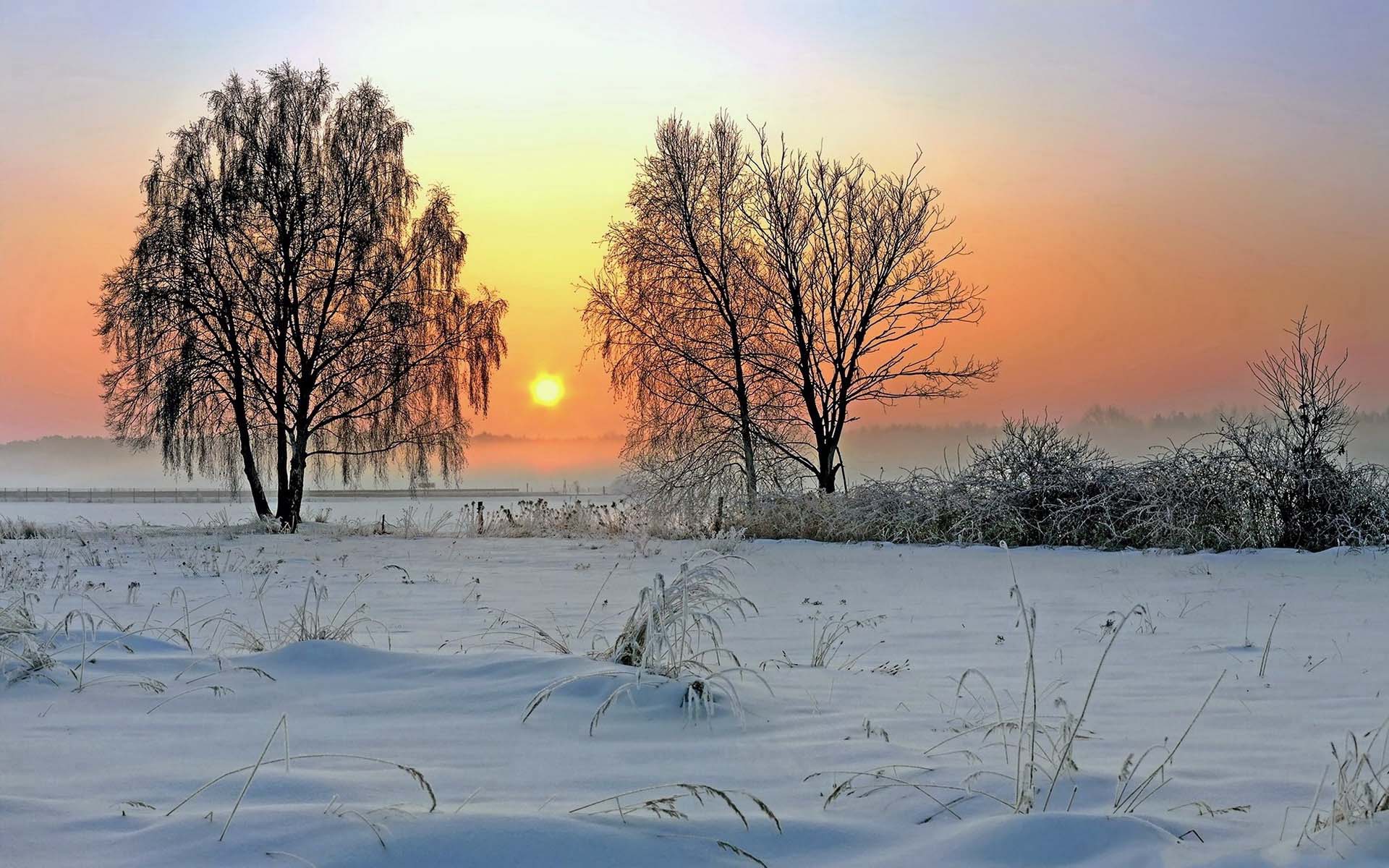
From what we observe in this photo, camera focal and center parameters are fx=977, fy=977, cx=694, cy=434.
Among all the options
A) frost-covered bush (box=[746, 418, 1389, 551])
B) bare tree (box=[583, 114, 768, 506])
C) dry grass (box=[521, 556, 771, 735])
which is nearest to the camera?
dry grass (box=[521, 556, 771, 735])

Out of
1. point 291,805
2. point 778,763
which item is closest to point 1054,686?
point 778,763

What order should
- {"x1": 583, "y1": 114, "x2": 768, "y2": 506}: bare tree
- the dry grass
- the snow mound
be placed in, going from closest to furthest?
the snow mound → the dry grass → {"x1": 583, "y1": 114, "x2": 768, "y2": 506}: bare tree

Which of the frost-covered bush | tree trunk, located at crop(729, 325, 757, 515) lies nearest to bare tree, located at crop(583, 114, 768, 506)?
tree trunk, located at crop(729, 325, 757, 515)

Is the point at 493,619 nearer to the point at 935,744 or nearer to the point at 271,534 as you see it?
the point at 935,744

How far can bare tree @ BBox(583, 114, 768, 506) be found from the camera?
17266mm

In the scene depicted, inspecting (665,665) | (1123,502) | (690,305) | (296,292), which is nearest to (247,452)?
(296,292)

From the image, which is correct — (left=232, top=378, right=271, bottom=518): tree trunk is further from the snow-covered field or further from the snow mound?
the snow mound

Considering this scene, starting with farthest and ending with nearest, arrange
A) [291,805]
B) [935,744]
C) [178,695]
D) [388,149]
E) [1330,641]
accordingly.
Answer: [388,149] < [1330,641] < [178,695] < [935,744] < [291,805]

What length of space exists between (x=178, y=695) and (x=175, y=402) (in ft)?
56.6

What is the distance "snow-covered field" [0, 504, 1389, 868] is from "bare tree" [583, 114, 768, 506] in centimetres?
1084

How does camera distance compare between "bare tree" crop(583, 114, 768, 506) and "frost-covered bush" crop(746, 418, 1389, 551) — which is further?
"bare tree" crop(583, 114, 768, 506)

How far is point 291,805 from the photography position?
2160 millimetres

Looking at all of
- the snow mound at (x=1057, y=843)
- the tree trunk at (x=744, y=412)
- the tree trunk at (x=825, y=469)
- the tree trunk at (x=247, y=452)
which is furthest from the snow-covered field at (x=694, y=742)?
the tree trunk at (x=247, y=452)

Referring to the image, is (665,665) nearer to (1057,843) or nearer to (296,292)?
(1057,843)
